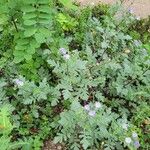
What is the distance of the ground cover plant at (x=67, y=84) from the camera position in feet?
14.2

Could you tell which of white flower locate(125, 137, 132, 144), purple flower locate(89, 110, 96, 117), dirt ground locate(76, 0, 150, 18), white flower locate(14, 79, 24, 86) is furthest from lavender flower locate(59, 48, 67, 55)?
dirt ground locate(76, 0, 150, 18)

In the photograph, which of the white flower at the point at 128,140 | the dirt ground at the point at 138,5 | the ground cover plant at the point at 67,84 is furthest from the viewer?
the dirt ground at the point at 138,5

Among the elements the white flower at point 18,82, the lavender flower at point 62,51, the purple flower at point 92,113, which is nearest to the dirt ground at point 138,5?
the lavender flower at point 62,51

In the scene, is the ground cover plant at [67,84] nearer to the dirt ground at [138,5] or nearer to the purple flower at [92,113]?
the purple flower at [92,113]

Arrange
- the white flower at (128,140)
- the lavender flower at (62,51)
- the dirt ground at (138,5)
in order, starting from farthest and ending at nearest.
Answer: the dirt ground at (138,5) < the lavender flower at (62,51) < the white flower at (128,140)

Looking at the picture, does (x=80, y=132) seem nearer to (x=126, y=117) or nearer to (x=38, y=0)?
(x=126, y=117)

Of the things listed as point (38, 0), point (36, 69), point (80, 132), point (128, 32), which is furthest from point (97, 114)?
point (128, 32)

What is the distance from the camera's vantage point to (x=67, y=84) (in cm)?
455

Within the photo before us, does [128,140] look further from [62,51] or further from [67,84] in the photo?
[62,51]

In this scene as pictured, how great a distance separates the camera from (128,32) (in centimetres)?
564

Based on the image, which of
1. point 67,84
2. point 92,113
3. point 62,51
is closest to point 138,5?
point 62,51

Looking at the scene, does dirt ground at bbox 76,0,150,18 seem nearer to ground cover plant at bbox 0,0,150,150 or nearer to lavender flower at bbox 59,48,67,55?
ground cover plant at bbox 0,0,150,150

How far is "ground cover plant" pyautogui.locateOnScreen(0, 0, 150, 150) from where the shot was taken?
4.33 m

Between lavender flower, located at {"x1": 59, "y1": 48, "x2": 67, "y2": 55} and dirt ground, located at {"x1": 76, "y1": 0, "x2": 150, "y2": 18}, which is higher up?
lavender flower, located at {"x1": 59, "y1": 48, "x2": 67, "y2": 55}
